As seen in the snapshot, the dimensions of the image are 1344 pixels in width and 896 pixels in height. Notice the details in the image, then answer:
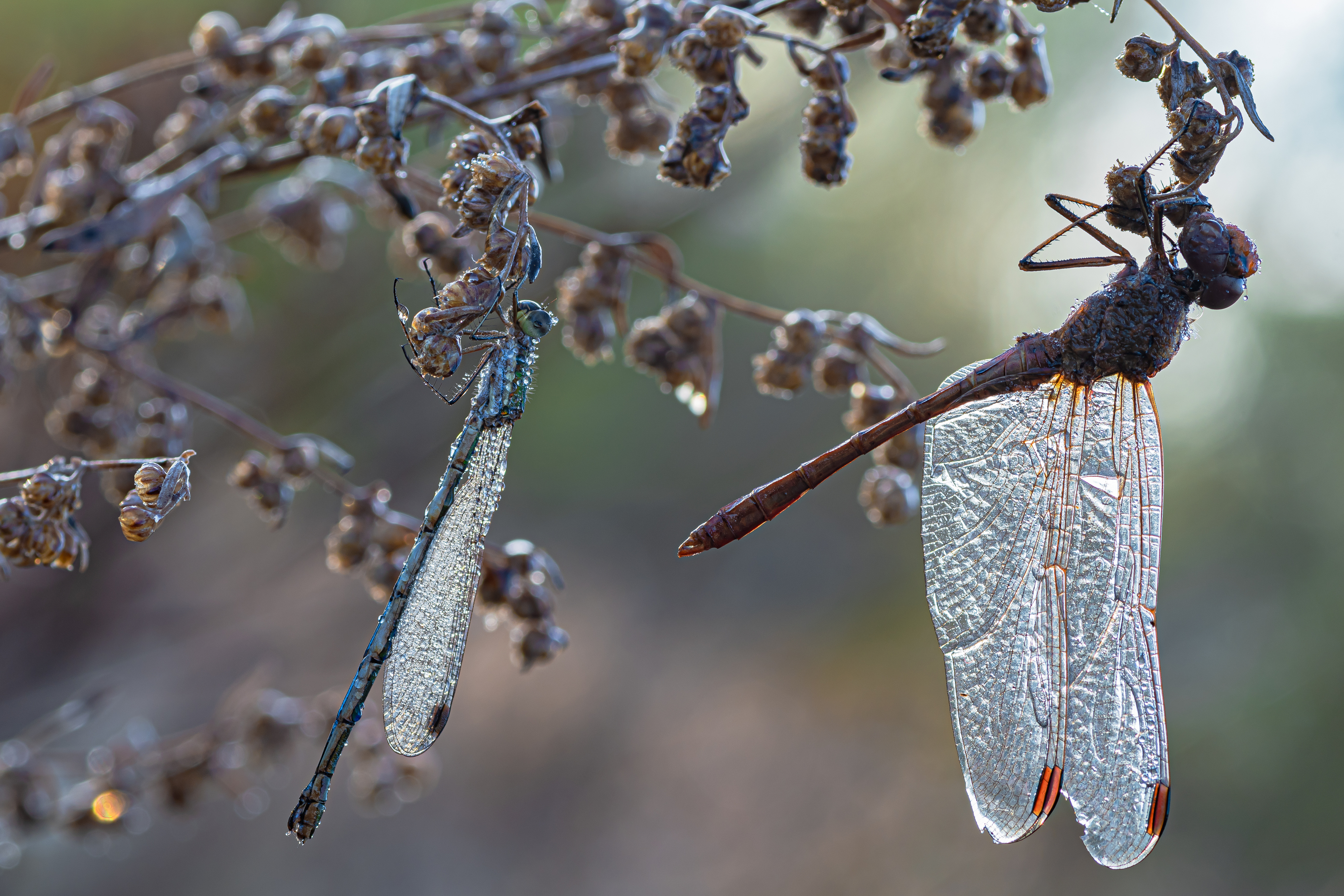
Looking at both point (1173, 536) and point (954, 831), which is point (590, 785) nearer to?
point (954, 831)

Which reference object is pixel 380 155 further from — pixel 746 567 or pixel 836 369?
pixel 746 567

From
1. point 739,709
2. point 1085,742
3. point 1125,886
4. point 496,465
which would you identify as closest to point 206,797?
point 496,465

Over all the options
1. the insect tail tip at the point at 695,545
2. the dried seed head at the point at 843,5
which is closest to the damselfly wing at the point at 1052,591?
the insect tail tip at the point at 695,545

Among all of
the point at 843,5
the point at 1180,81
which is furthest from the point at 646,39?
the point at 1180,81

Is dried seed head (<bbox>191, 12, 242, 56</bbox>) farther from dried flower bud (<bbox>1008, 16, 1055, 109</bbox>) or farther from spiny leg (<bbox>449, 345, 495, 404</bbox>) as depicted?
dried flower bud (<bbox>1008, 16, 1055, 109</bbox>)

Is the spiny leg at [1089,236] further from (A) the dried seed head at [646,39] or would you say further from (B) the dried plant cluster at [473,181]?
(A) the dried seed head at [646,39]
